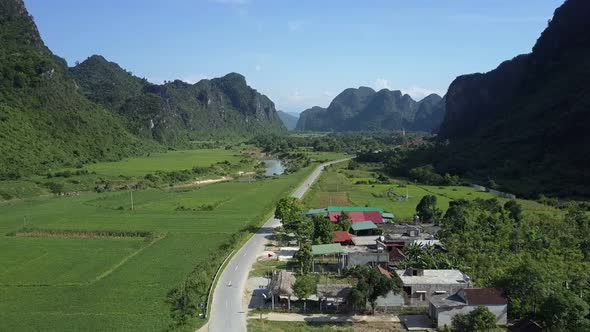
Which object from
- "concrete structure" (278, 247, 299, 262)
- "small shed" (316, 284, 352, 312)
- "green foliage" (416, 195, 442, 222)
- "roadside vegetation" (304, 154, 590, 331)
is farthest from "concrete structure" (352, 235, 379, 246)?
"small shed" (316, 284, 352, 312)

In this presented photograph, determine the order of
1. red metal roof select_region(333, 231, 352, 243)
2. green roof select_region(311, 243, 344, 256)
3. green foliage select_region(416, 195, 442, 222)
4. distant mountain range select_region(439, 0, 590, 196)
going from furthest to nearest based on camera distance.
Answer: distant mountain range select_region(439, 0, 590, 196), green foliage select_region(416, 195, 442, 222), red metal roof select_region(333, 231, 352, 243), green roof select_region(311, 243, 344, 256)

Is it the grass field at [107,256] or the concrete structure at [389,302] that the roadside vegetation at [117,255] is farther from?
the concrete structure at [389,302]

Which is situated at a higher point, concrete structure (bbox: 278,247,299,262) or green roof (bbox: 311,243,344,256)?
green roof (bbox: 311,243,344,256)

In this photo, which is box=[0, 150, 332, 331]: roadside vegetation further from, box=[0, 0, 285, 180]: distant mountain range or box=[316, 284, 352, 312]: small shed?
box=[0, 0, 285, 180]: distant mountain range

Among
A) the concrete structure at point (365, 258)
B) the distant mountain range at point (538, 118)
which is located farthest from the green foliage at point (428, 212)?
the distant mountain range at point (538, 118)

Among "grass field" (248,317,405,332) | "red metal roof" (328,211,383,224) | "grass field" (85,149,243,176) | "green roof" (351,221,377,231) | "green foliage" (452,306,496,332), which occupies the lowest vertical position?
"grass field" (248,317,405,332)

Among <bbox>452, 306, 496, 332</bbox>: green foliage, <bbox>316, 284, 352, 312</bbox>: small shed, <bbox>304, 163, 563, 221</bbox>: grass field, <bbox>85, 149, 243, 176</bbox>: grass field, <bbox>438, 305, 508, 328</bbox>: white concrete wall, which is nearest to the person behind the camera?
<bbox>452, 306, 496, 332</bbox>: green foliage

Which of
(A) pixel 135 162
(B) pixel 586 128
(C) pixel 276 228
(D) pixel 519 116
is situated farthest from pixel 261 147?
(C) pixel 276 228
